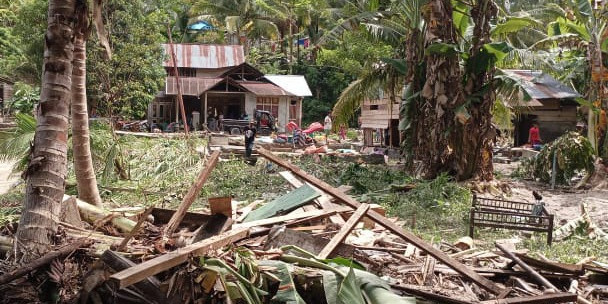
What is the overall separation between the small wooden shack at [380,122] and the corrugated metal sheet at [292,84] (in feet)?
23.6

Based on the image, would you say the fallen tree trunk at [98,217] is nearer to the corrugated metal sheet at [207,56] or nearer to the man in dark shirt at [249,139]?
the man in dark shirt at [249,139]

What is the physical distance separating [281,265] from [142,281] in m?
0.99

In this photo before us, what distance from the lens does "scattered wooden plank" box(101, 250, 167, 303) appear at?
386 centimetres

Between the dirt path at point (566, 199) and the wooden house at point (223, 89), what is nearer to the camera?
the dirt path at point (566, 199)

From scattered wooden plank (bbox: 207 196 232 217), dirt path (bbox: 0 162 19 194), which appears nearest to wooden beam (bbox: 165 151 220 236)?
scattered wooden plank (bbox: 207 196 232 217)

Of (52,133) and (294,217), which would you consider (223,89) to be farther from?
(52,133)

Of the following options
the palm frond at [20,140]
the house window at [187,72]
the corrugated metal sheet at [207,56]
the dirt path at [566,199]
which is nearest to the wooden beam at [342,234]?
the dirt path at [566,199]

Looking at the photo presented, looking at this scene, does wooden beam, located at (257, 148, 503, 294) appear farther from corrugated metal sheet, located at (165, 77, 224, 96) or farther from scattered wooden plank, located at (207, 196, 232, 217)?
corrugated metal sheet, located at (165, 77, 224, 96)

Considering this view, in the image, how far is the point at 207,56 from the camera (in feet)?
104

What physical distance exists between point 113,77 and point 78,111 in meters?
11.6

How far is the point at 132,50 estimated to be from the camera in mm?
18734

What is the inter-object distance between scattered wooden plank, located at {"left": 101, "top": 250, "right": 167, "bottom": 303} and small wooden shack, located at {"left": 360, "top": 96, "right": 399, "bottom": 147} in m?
18.0

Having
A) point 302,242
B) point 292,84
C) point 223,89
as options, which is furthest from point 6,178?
point 292,84

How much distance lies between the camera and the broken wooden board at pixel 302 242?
4.67m
